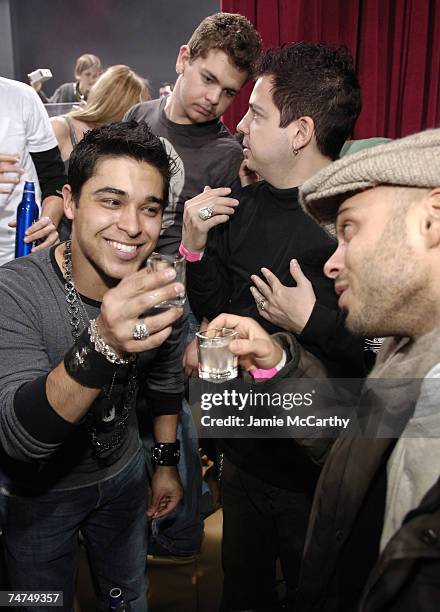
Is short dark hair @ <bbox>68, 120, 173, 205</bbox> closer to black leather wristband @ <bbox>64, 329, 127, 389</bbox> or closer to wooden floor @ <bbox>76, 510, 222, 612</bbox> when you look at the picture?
black leather wristband @ <bbox>64, 329, 127, 389</bbox>

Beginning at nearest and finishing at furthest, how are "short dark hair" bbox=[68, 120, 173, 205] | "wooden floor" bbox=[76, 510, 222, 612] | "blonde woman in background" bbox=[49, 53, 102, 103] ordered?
1. "short dark hair" bbox=[68, 120, 173, 205]
2. "wooden floor" bbox=[76, 510, 222, 612]
3. "blonde woman in background" bbox=[49, 53, 102, 103]

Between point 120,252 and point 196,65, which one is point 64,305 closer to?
point 120,252

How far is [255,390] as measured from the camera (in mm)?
1269

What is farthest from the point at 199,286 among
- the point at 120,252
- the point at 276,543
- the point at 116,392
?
the point at 276,543

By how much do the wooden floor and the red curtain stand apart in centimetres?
265

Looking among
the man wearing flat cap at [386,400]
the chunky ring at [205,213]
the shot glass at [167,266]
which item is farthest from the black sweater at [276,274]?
the shot glass at [167,266]

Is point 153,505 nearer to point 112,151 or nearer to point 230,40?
point 112,151

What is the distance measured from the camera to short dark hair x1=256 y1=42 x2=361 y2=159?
5.18ft

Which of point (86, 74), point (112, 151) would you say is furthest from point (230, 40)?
point (86, 74)

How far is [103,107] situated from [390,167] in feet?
6.95

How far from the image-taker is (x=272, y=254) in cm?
158

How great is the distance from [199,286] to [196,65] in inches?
40.2

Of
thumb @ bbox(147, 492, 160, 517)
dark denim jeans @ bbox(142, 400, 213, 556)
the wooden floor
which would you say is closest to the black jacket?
thumb @ bbox(147, 492, 160, 517)

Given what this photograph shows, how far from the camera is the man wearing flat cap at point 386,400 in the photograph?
0.76 meters
